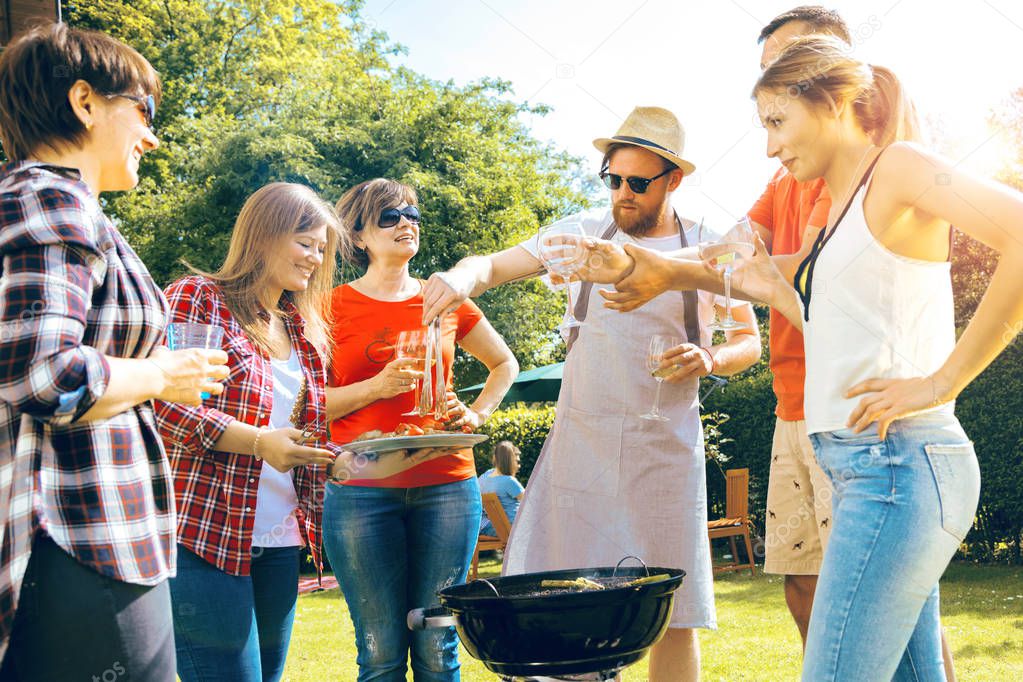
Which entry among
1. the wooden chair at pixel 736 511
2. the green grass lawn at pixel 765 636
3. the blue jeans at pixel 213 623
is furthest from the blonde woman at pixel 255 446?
the wooden chair at pixel 736 511

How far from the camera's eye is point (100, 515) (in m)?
1.86

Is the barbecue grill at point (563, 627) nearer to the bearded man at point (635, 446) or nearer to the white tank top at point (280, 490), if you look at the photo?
the white tank top at point (280, 490)

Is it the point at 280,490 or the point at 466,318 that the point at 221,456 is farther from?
the point at 466,318

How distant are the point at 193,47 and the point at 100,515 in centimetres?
2543

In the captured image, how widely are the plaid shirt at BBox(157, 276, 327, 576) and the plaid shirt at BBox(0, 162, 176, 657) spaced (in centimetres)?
73

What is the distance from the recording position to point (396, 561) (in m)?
3.45

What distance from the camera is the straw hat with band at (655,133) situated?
11.2 ft

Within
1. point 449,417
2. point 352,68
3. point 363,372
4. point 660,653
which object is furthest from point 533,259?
point 352,68

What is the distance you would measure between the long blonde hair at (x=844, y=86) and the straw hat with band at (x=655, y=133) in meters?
1.00

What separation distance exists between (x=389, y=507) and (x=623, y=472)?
878 mm

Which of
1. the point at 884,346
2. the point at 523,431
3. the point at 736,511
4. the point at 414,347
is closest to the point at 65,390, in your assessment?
the point at 414,347

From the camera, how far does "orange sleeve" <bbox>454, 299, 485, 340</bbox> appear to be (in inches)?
155

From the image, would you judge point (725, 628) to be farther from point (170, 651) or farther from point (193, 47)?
point (193, 47)

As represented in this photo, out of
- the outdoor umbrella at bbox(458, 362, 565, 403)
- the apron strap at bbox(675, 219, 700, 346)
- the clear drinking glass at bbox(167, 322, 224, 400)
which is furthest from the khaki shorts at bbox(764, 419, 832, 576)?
the outdoor umbrella at bbox(458, 362, 565, 403)
